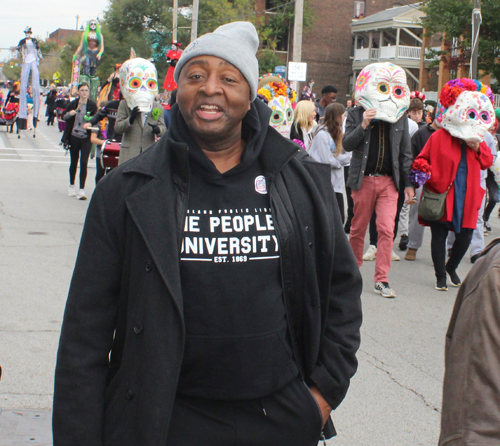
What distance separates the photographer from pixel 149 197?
2035mm

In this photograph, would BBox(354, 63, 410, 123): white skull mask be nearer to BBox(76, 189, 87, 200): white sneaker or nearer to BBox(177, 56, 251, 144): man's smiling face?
BBox(177, 56, 251, 144): man's smiling face

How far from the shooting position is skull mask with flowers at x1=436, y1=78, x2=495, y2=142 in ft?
22.6

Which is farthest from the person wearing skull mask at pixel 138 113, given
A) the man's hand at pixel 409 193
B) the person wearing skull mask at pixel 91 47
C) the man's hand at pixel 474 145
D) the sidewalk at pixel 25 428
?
the person wearing skull mask at pixel 91 47

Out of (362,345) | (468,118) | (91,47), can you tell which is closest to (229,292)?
(362,345)

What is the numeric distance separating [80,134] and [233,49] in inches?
375

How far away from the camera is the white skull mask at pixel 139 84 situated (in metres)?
8.13

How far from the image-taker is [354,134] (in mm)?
6633

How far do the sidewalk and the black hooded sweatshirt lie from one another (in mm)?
1783

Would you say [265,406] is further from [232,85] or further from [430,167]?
[430,167]

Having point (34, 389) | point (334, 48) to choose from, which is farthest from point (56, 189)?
point (334, 48)

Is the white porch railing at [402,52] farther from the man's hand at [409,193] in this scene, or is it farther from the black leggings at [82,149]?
the man's hand at [409,193]

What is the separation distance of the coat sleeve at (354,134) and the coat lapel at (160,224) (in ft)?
15.7

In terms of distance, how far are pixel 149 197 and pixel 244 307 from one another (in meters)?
0.42

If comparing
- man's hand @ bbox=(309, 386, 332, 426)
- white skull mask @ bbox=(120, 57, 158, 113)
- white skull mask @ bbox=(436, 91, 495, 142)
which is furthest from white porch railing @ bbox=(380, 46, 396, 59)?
man's hand @ bbox=(309, 386, 332, 426)
